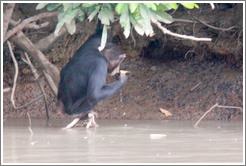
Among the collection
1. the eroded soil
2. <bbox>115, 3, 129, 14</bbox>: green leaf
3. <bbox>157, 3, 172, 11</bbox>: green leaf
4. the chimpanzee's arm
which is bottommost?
the eroded soil

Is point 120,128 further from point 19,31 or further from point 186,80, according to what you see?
point 186,80

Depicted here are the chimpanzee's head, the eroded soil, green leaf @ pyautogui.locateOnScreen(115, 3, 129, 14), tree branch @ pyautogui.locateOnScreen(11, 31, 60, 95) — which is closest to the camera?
green leaf @ pyautogui.locateOnScreen(115, 3, 129, 14)

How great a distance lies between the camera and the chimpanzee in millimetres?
9789

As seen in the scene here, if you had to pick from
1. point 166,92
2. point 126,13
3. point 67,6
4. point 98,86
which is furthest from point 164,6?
point 166,92

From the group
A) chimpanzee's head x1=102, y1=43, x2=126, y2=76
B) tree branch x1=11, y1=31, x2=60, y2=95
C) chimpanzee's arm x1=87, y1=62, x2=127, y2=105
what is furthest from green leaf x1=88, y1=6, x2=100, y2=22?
tree branch x1=11, y1=31, x2=60, y2=95

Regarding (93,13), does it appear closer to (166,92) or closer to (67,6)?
(67,6)

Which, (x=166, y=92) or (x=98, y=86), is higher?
(x=98, y=86)

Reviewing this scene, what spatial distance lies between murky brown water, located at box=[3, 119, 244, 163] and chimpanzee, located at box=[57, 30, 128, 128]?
320mm

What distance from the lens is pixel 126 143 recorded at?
7.93m

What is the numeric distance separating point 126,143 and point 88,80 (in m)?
2.14

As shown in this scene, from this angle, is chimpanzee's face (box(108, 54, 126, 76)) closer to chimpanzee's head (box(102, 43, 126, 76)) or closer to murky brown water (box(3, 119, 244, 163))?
chimpanzee's head (box(102, 43, 126, 76))

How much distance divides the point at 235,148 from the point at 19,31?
155 inches

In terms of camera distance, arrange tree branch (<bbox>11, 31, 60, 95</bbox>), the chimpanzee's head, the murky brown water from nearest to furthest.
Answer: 1. the murky brown water
2. the chimpanzee's head
3. tree branch (<bbox>11, 31, 60, 95</bbox>)

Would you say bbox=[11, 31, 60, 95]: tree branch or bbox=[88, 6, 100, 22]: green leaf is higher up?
bbox=[88, 6, 100, 22]: green leaf
